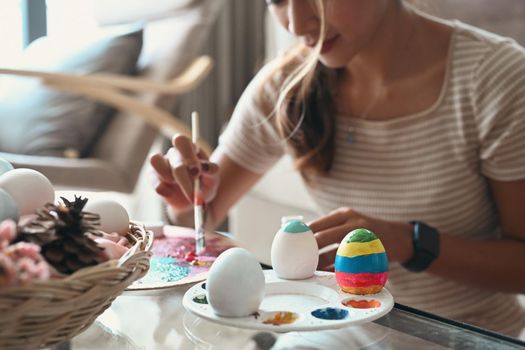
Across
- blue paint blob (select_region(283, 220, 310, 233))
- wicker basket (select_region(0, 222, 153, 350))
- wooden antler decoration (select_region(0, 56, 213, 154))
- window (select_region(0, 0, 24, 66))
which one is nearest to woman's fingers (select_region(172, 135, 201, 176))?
blue paint blob (select_region(283, 220, 310, 233))

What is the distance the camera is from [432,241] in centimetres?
104

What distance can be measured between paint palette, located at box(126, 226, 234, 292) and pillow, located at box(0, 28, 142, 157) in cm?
129

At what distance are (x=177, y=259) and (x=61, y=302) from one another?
0.35 m

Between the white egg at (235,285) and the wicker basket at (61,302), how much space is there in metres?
0.06

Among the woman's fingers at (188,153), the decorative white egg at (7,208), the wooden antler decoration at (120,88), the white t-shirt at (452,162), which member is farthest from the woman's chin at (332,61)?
the wooden antler decoration at (120,88)

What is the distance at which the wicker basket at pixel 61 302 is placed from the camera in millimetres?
524

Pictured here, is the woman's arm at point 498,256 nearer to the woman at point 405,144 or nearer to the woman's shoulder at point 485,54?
the woman at point 405,144

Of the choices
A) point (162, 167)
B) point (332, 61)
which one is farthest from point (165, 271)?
point (332, 61)

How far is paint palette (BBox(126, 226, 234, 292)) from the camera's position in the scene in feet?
2.64

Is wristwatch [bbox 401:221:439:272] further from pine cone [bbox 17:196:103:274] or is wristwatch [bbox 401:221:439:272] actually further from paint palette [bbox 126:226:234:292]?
pine cone [bbox 17:196:103:274]

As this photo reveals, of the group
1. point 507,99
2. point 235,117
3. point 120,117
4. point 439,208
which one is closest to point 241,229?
point 120,117

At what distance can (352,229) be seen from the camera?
3.05ft

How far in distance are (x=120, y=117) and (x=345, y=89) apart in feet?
3.95

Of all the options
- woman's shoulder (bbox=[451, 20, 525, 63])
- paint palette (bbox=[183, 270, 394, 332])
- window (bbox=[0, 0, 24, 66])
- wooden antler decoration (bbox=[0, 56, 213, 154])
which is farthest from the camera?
window (bbox=[0, 0, 24, 66])
